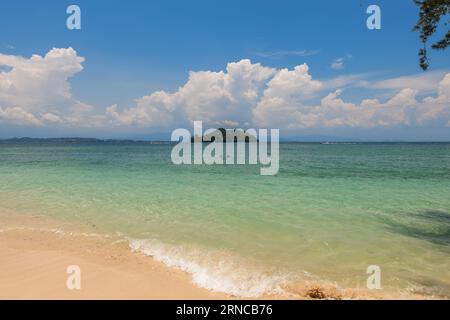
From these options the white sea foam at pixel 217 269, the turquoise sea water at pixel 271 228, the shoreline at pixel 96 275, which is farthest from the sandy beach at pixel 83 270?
the turquoise sea water at pixel 271 228

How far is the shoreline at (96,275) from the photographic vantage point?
22.4ft

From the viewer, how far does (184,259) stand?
366 inches

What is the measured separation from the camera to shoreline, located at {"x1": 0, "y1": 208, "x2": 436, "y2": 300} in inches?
269

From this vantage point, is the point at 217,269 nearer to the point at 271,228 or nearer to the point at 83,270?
the point at 83,270

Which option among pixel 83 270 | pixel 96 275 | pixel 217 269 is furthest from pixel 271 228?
pixel 83 270

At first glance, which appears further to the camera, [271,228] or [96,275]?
[271,228]

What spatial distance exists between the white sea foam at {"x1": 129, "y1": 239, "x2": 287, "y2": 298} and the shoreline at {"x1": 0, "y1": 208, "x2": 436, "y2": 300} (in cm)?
25

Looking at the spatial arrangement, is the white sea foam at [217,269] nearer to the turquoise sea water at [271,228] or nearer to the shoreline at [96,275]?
the turquoise sea water at [271,228]

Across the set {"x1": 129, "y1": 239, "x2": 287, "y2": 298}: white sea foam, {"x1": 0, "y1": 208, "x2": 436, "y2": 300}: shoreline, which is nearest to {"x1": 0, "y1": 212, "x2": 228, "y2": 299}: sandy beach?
{"x1": 0, "y1": 208, "x2": 436, "y2": 300}: shoreline

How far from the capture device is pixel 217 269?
334 inches

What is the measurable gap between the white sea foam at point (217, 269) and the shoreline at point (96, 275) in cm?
25

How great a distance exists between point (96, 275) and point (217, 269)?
297cm
